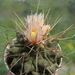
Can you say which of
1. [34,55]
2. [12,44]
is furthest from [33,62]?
[12,44]

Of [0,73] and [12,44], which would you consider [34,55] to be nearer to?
[12,44]

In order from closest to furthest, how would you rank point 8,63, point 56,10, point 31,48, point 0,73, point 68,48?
point 31,48
point 8,63
point 0,73
point 68,48
point 56,10

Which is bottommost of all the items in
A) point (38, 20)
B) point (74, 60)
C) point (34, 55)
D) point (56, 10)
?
point (74, 60)

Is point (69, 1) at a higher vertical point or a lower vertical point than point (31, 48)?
higher

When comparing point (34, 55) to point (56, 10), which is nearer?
point (34, 55)
